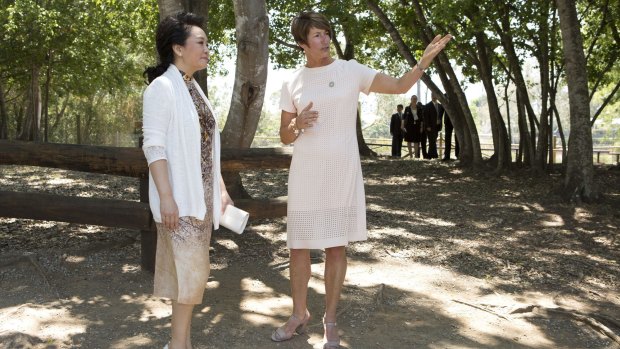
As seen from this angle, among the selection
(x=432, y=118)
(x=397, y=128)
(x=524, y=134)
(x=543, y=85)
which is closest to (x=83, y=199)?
(x=543, y=85)

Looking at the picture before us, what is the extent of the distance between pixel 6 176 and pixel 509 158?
33.6 feet

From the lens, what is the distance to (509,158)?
614 inches

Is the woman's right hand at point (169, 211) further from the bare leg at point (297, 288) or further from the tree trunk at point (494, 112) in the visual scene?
the tree trunk at point (494, 112)

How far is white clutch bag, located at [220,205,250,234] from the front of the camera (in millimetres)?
3789

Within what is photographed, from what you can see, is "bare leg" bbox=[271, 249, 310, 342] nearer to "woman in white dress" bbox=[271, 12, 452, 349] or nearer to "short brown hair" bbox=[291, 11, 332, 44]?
"woman in white dress" bbox=[271, 12, 452, 349]

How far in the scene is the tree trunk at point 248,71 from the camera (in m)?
6.37

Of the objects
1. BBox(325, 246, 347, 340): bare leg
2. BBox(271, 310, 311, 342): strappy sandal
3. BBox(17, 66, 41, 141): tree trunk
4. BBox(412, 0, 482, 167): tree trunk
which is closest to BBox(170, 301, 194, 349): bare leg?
BBox(271, 310, 311, 342): strappy sandal

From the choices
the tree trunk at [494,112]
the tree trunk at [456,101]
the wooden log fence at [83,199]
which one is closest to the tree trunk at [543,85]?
the tree trunk at [494,112]

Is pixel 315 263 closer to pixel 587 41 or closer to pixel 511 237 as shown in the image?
pixel 511 237

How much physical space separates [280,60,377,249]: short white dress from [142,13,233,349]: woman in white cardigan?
2.14ft

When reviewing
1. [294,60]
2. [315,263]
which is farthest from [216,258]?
[294,60]

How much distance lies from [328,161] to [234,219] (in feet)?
2.51

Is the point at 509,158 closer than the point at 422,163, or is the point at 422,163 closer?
the point at 509,158

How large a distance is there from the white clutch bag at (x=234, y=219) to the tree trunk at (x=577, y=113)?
798 centimetres
